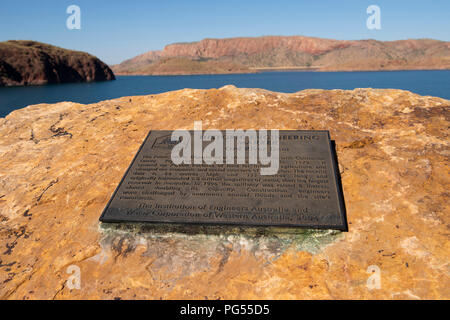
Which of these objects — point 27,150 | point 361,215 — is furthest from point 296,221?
point 27,150

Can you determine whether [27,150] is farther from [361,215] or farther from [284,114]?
[361,215]

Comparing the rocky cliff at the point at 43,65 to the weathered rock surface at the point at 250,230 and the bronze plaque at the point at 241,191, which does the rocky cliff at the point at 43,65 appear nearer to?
the weathered rock surface at the point at 250,230

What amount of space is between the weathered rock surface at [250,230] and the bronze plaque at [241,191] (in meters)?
0.13

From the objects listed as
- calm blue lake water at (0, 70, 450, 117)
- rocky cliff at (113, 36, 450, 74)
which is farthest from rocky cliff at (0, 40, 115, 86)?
rocky cliff at (113, 36, 450, 74)

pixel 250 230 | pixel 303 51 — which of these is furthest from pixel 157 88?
pixel 303 51

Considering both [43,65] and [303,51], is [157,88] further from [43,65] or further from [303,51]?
[303,51]

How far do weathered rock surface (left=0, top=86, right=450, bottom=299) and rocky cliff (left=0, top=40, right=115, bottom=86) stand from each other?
5033 centimetres

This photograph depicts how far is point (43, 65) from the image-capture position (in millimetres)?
47844

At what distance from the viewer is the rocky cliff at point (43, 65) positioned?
44062 millimetres

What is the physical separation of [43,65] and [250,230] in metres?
56.7

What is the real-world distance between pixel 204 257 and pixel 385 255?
1.53m

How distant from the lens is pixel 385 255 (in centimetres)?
242

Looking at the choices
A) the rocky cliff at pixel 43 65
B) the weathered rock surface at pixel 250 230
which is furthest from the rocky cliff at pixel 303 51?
the weathered rock surface at pixel 250 230

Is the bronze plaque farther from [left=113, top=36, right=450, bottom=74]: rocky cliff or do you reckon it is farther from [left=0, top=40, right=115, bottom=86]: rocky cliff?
[left=113, top=36, right=450, bottom=74]: rocky cliff
